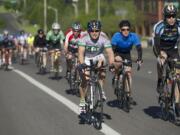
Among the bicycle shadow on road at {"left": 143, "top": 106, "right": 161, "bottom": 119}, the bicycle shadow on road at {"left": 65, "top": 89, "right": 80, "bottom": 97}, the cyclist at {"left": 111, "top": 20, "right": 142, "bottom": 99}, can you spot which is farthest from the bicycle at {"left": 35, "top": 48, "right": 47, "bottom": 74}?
the bicycle shadow on road at {"left": 143, "top": 106, "right": 161, "bottom": 119}

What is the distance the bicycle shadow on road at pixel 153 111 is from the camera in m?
11.7

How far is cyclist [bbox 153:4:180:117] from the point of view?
10875mm

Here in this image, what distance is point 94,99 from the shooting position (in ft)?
34.6

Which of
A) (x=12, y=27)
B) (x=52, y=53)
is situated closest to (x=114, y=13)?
(x=12, y=27)

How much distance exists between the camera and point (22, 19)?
515 feet

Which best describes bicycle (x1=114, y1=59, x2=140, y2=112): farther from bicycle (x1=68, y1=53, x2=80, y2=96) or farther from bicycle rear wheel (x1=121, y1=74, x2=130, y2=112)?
bicycle (x1=68, y1=53, x2=80, y2=96)

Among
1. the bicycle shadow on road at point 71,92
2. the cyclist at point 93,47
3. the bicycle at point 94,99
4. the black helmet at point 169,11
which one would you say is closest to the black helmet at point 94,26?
the cyclist at point 93,47

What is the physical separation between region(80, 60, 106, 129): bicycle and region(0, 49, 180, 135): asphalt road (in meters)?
0.19

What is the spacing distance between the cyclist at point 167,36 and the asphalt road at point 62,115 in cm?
99

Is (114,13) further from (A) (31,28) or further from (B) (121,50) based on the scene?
(B) (121,50)

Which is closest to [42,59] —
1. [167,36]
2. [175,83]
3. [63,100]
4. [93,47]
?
[63,100]

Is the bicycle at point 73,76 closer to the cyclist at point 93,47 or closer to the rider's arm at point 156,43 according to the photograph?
the cyclist at point 93,47

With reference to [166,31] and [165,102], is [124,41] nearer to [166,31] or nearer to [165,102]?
[166,31]

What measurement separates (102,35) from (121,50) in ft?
6.61
